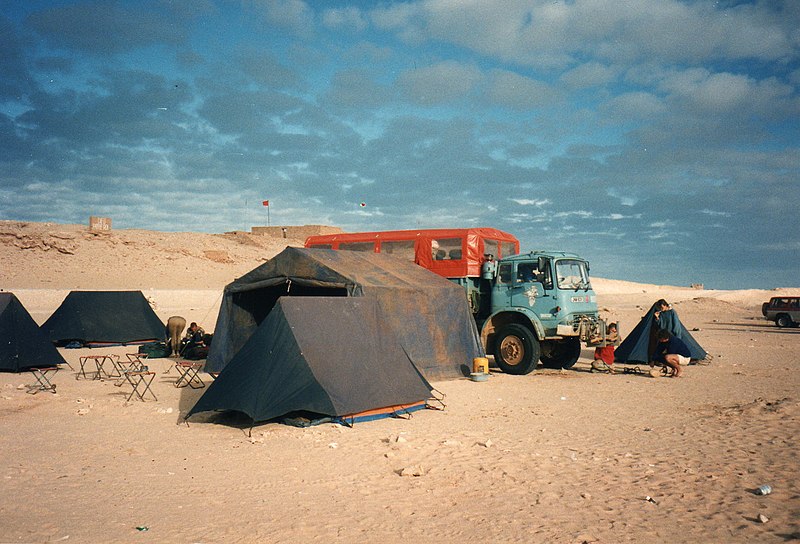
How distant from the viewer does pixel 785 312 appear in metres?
33.5

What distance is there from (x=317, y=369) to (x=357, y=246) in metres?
10.1

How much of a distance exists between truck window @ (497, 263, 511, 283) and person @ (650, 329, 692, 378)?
157 inches

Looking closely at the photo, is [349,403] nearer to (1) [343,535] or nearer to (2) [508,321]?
(1) [343,535]

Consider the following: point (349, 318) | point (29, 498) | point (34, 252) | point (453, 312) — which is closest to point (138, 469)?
point (29, 498)

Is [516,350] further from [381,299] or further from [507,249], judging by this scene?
[381,299]

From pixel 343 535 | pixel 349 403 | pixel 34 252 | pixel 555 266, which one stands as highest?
pixel 34 252

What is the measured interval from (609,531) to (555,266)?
1024 cm

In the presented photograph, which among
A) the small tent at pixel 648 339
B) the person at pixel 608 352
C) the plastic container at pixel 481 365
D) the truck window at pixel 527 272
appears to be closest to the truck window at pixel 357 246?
the truck window at pixel 527 272

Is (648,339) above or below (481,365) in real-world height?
above

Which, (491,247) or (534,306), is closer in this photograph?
(534,306)

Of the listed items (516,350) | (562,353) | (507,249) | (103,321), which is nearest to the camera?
(516,350)

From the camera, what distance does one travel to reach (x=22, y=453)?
781 cm

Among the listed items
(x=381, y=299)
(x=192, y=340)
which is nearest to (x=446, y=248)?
(x=381, y=299)

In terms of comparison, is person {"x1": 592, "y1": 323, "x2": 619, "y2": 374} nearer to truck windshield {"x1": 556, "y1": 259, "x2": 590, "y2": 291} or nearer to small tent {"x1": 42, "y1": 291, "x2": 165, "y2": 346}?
truck windshield {"x1": 556, "y1": 259, "x2": 590, "y2": 291}
